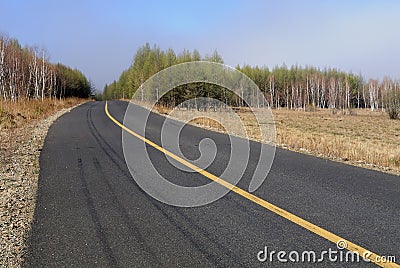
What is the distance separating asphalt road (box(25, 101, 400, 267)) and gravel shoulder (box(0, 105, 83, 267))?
0.40 ft

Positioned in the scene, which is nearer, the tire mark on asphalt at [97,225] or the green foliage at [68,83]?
the tire mark on asphalt at [97,225]

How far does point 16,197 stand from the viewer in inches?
188

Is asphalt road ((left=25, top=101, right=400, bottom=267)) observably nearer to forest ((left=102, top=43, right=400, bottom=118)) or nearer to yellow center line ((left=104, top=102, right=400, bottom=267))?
yellow center line ((left=104, top=102, right=400, bottom=267))

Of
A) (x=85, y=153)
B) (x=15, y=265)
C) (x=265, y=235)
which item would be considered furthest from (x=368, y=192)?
(x=85, y=153)

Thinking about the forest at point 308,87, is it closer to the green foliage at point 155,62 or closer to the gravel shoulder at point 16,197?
the green foliage at point 155,62

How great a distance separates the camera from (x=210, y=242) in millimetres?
3184

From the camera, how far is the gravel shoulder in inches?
125

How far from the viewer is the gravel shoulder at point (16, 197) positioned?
10.5 feet

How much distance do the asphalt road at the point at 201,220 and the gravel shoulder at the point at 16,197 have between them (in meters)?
0.12

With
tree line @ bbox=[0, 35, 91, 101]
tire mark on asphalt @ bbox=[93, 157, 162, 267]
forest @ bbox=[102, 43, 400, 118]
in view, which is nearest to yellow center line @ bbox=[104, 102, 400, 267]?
tire mark on asphalt @ bbox=[93, 157, 162, 267]

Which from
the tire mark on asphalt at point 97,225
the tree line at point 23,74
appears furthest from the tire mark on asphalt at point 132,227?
the tree line at point 23,74

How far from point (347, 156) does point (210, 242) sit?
→ 6.05 metres

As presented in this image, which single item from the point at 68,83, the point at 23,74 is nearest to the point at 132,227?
the point at 23,74

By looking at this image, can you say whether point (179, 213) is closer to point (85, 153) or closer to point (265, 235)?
point (265, 235)
